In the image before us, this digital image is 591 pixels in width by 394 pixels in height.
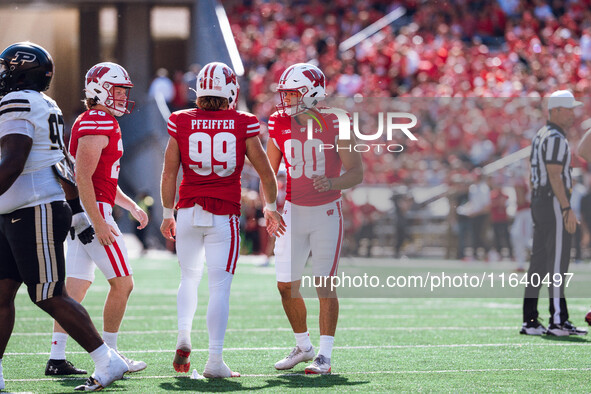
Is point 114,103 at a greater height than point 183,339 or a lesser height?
greater

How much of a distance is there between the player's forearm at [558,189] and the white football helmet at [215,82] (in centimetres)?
339

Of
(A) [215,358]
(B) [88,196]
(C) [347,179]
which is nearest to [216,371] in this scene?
(A) [215,358]

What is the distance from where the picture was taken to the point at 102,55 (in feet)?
73.7

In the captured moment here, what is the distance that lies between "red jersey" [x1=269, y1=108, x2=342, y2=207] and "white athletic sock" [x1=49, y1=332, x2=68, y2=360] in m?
1.64

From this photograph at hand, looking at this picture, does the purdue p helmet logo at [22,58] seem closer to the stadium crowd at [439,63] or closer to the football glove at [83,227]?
the football glove at [83,227]

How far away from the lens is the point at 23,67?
5328 mm

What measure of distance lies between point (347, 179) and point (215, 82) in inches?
40.1

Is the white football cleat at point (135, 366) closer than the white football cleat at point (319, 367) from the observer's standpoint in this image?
A: No

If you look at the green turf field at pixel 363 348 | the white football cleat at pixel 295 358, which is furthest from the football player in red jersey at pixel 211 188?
the white football cleat at pixel 295 358

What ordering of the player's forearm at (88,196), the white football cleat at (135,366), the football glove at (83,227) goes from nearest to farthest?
the football glove at (83,227) < the player's forearm at (88,196) < the white football cleat at (135,366)

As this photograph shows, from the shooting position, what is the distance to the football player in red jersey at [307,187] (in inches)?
248

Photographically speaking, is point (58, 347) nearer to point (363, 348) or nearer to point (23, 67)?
point (23, 67)

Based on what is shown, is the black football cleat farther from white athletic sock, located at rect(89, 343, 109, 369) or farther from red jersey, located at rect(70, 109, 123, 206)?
red jersey, located at rect(70, 109, 123, 206)

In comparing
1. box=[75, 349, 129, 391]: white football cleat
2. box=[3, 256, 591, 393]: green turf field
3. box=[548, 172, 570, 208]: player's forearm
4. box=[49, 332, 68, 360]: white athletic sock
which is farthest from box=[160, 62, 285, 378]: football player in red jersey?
box=[548, 172, 570, 208]: player's forearm
